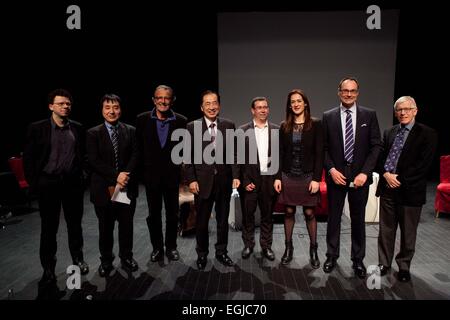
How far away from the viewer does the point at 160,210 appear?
312cm

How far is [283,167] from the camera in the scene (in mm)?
3029

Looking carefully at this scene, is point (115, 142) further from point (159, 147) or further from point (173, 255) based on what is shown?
point (173, 255)

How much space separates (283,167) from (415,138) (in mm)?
1063

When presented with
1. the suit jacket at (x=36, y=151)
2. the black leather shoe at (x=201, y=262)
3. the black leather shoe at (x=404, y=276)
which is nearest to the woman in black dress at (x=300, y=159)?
the black leather shoe at (x=404, y=276)

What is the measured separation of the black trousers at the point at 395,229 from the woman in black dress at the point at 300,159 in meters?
0.55

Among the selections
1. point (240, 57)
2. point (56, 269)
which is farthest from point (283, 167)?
point (240, 57)

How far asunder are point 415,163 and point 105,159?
2493mm

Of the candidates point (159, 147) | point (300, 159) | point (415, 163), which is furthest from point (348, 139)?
point (159, 147)

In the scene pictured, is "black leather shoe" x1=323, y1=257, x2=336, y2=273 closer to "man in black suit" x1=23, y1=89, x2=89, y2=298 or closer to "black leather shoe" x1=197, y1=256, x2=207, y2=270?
"black leather shoe" x1=197, y1=256, x2=207, y2=270

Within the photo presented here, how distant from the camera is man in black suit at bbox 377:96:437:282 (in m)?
2.62

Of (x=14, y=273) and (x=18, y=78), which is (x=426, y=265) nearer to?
(x=14, y=273)

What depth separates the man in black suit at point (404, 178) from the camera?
8.59 ft

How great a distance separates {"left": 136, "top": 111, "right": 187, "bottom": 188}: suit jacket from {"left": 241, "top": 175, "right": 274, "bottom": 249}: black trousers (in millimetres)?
778

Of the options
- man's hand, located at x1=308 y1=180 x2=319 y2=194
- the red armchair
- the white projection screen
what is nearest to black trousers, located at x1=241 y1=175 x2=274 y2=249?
man's hand, located at x1=308 y1=180 x2=319 y2=194
